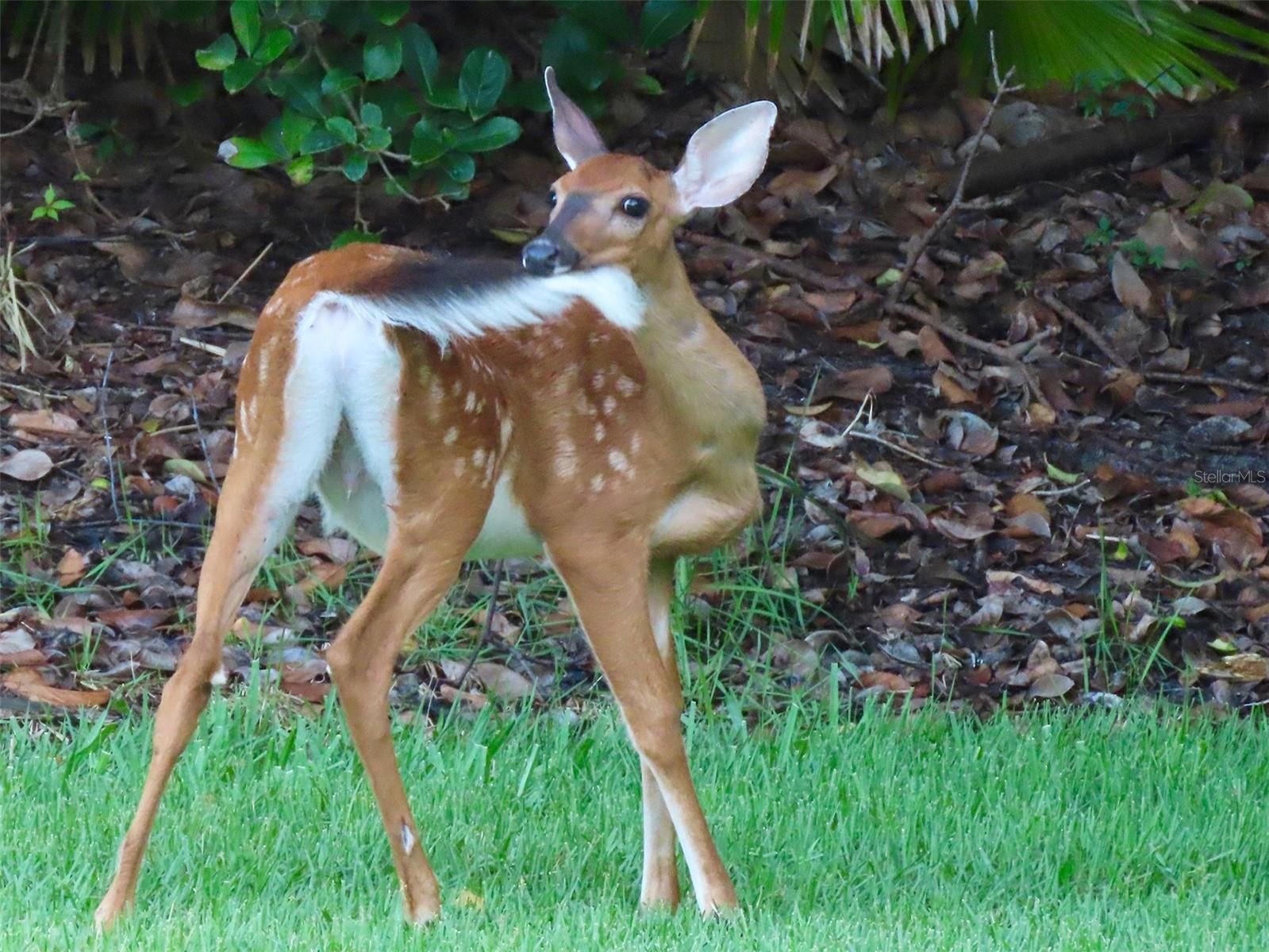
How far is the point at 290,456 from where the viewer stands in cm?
372

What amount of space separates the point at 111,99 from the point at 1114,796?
17.0 feet

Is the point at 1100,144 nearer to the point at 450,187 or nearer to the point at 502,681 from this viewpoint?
the point at 450,187

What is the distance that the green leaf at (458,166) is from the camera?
22.7 feet

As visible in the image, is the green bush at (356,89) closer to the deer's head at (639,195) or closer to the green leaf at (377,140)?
the green leaf at (377,140)

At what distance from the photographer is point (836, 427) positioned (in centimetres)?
706

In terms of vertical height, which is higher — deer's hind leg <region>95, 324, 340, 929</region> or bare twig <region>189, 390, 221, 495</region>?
deer's hind leg <region>95, 324, 340, 929</region>

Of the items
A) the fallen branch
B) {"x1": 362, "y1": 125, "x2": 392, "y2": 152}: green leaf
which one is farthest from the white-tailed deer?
the fallen branch

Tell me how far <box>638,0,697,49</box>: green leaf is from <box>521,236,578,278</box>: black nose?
331 centimetres

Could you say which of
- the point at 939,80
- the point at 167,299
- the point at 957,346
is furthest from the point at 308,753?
the point at 939,80

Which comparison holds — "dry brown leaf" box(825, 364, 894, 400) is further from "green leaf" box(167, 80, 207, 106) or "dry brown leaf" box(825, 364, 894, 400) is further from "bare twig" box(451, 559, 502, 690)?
"green leaf" box(167, 80, 207, 106)

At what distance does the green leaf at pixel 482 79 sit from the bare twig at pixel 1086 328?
8.17 feet

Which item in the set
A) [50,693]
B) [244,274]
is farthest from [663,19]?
[50,693]

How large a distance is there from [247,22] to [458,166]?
0.90 metres

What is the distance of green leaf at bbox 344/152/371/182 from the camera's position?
266 inches
